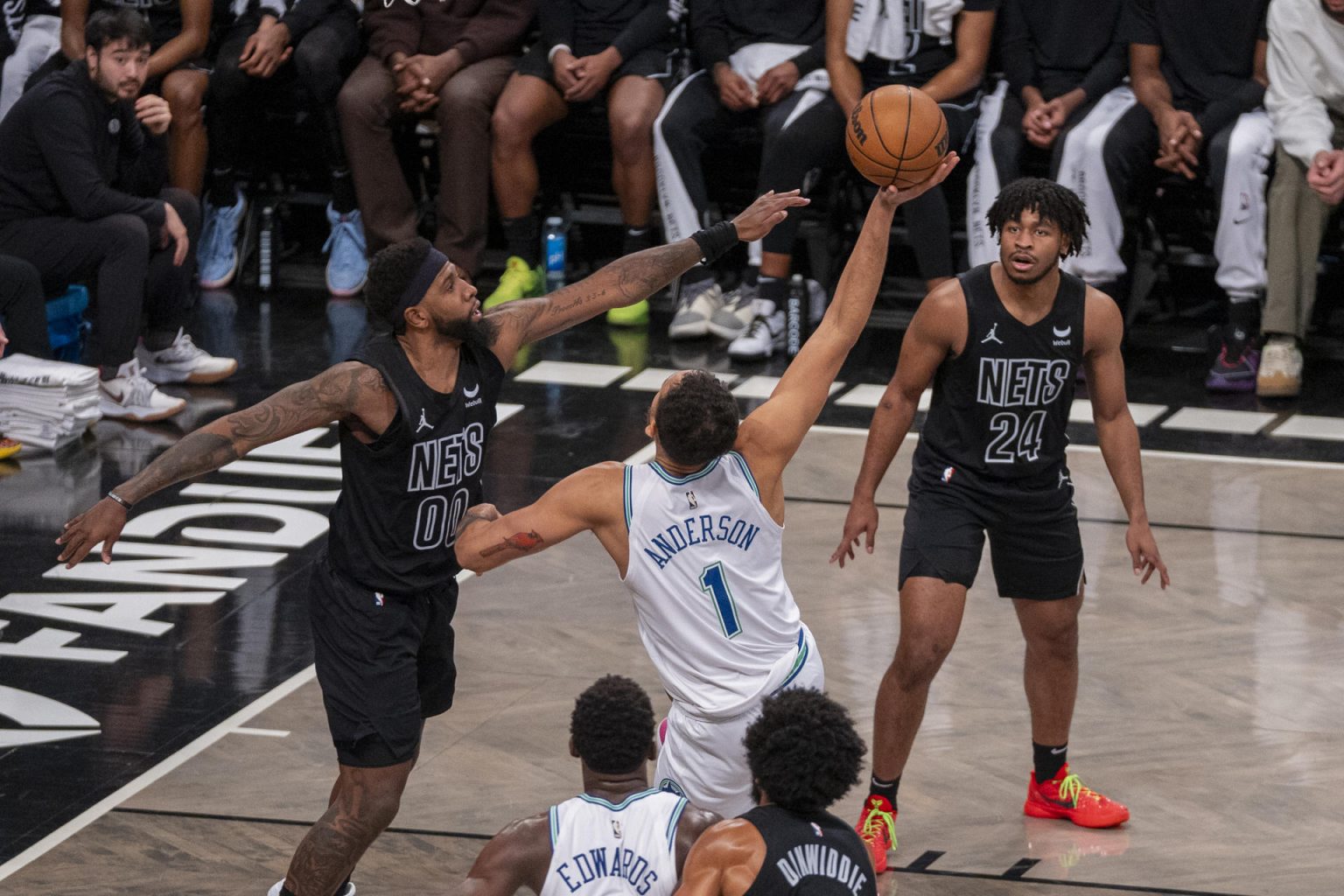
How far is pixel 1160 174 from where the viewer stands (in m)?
9.47

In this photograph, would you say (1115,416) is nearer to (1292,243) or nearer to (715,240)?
(715,240)

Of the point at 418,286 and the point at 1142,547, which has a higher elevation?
the point at 418,286

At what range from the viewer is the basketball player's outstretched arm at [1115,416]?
5.07 m

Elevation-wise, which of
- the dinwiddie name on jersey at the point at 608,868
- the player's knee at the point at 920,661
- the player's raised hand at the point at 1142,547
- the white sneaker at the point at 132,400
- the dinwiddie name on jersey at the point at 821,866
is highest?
the player's raised hand at the point at 1142,547

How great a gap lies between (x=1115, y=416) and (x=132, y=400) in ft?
16.4

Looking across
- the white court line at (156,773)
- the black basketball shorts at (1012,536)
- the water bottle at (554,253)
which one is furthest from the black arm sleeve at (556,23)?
the black basketball shorts at (1012,536)

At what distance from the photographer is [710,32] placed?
9922mm

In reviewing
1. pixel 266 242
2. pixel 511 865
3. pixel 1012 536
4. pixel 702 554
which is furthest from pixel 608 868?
pixel 266 242

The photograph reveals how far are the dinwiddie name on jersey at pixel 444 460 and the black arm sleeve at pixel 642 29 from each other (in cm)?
577

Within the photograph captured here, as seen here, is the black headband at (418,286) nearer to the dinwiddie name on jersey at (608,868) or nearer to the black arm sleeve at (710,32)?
the dinwiddie name on jersey at (608,868)

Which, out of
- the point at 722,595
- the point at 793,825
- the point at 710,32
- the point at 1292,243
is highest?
the point at 710,32

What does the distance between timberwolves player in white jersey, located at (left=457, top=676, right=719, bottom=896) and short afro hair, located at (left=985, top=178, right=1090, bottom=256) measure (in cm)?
196

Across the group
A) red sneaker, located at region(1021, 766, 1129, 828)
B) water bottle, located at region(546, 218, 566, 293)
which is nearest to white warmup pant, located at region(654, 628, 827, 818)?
red sneaker, located at region(1021, 766, 1129, 828)

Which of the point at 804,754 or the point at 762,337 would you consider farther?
the point at 762,337
